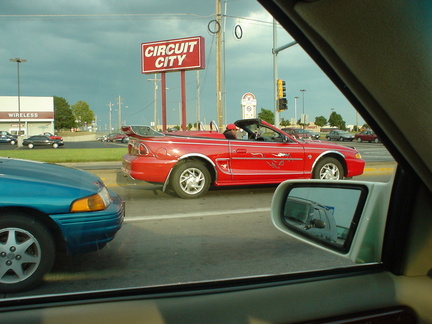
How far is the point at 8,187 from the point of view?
175 centimetres

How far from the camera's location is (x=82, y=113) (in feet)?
6.90

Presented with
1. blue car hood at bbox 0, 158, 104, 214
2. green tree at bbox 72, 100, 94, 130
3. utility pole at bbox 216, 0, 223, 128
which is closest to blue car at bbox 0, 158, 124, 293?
blue car hood at bbox 0, 158, 104, 214

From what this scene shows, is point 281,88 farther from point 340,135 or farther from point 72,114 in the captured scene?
point 72,114

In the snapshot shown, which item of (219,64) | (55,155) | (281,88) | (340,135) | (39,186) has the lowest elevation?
(39,186)

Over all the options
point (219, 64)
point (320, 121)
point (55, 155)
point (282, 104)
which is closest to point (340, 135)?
point (320, 121)

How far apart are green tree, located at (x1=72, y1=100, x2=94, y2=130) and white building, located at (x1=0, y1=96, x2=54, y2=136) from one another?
0.38ft

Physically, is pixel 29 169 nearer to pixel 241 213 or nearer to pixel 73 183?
pixel 73 183

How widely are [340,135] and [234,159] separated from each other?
1755 millimetres

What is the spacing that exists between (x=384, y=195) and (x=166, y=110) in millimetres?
1083

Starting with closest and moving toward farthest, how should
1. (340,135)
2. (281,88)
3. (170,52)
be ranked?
(170,52) → (281,88) → (340,135)

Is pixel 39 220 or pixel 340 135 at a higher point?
pixel 340 135

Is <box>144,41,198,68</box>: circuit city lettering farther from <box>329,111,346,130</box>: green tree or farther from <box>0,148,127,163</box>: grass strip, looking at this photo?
<box>0,148,127,163</box>: grass strip

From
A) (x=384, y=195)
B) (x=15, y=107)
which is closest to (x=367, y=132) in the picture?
(x=384, y=195)

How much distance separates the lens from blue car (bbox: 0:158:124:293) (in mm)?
1711
